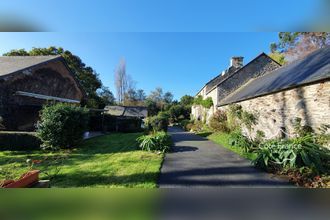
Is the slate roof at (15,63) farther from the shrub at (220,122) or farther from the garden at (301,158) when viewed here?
the garden at (301,158)

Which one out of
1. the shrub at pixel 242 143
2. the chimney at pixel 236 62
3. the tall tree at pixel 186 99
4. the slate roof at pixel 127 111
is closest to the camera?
the shrub at pixel 242 143

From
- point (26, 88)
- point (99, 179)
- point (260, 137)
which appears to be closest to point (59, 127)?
point (99, 179)

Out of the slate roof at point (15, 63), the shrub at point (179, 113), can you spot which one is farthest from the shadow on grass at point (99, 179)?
the shrub at point (179, 113)

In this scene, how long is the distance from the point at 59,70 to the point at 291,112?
63.8 feet

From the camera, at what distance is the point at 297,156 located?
19.6 ft

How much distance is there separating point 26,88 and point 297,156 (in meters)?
17.4

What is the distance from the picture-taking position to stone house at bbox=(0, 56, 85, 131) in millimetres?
12938

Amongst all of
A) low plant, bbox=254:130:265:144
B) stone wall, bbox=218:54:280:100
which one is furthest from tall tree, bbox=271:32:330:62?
low plant, bbox=254:130:265:144

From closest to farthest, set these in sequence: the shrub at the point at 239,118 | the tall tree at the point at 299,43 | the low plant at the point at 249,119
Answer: the low plant at the point at 249,119 < the shrub at the point at 239,118 < the tall tree at the point at 299,43

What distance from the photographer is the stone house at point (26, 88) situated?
42.4 ft

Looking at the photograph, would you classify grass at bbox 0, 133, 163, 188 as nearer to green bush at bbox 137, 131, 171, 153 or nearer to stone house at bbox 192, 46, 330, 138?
green bush at bbox 137, 131, 171, 153

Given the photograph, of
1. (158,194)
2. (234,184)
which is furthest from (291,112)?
(158,194)

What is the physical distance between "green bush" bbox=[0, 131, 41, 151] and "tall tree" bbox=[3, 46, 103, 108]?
15.5 meters

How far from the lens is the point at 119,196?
13.2 feet
